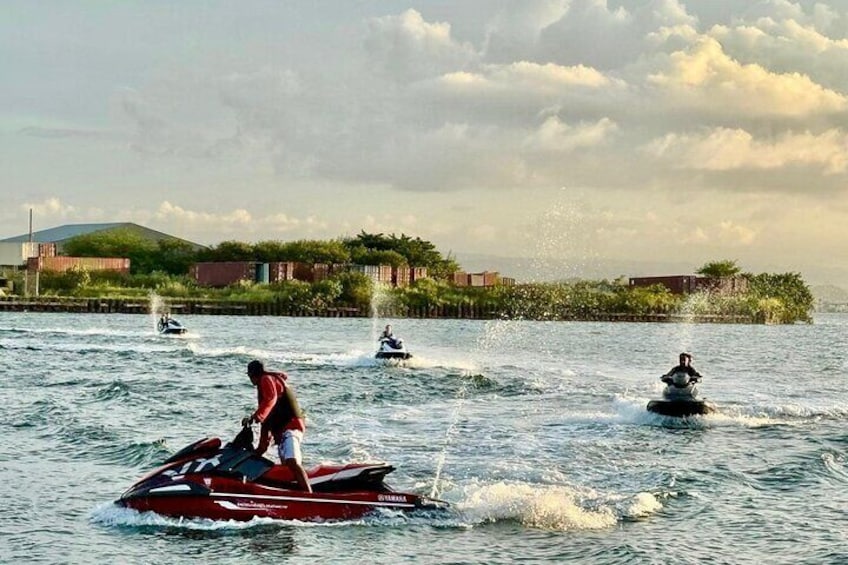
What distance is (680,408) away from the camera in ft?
101

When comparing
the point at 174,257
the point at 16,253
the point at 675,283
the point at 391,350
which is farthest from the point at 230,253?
the point at 391,350

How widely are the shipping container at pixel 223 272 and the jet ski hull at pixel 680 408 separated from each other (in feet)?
455

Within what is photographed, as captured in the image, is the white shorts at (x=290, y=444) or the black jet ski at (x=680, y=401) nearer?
the white shorts at (x=290, y=444)

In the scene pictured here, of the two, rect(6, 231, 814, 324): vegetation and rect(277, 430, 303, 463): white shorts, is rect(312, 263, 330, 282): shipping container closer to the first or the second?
rect(6, 231, 814, 324): vegetation

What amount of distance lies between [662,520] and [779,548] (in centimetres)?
223

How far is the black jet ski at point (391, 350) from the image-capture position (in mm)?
50909

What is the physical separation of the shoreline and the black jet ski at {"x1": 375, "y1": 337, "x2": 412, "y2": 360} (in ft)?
294

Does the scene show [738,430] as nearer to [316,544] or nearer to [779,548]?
[779,548]

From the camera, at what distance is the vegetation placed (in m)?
155

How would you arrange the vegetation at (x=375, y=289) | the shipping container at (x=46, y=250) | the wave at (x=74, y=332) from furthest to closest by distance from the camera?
1. the shipping container at (x=46, y=250)
2. the vegetation at (x=375, y=289)
3. the wave at (x=74, y=332)

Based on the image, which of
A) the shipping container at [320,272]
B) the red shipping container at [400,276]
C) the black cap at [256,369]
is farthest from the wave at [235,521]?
the red shipping container at [400,276]

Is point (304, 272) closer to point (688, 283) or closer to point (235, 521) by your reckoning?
point (688, 283)

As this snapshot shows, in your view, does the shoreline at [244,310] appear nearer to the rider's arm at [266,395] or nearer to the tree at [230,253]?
the tree at [230,253]

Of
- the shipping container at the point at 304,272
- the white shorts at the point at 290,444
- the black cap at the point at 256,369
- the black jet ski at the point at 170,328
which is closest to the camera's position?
the black cap at the point at 256,369
